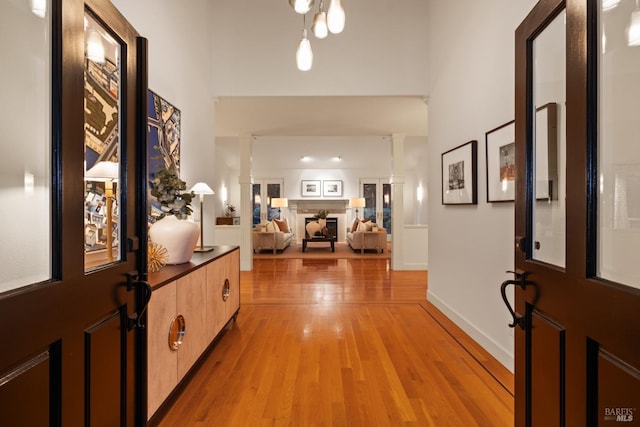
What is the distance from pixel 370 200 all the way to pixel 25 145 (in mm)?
11092

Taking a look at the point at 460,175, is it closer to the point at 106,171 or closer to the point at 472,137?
the point at 472,137

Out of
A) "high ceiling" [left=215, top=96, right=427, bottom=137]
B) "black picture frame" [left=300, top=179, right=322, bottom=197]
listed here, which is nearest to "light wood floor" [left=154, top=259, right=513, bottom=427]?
"high ceiling" [left=215, top=96, right=427, bottom=137]

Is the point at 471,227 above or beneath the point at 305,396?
above

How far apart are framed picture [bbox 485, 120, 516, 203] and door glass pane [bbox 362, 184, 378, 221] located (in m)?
8.94

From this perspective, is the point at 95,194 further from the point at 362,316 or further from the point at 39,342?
the point at 362,316

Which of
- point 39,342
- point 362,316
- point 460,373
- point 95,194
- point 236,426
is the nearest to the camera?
point 39,342

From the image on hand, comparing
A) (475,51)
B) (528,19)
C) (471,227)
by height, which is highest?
(475,51)

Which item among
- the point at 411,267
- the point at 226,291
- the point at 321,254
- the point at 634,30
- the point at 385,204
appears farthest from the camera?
the point at 385,204

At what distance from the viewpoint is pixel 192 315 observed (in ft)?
7.08

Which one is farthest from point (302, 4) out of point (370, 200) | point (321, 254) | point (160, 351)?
point (370, 200)

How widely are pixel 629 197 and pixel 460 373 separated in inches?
73.6

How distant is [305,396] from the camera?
2.03m

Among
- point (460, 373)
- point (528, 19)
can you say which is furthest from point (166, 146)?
point (460, 373)

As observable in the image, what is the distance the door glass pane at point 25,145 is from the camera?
0.82 metres
